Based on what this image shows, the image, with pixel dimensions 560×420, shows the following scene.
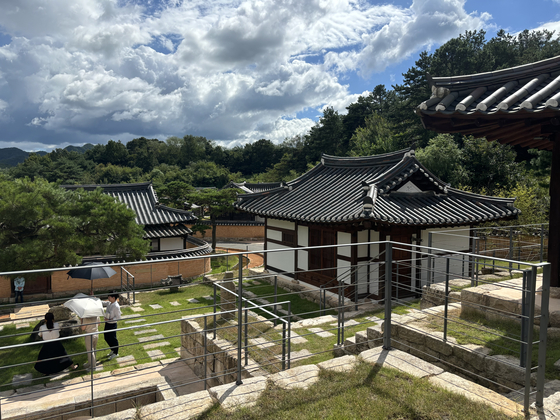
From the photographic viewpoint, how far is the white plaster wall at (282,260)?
13500mm

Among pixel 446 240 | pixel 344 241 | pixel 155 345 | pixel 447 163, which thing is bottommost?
pixel 155 345

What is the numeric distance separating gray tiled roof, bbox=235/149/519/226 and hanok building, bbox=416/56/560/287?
534 centimetres

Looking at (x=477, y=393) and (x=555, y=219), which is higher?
(x=555, y=219)

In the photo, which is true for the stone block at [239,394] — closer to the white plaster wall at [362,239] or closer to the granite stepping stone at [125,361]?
the granite stepping stone at [125,361]

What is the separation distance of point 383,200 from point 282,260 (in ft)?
15.6

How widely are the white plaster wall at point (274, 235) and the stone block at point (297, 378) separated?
10.3 m

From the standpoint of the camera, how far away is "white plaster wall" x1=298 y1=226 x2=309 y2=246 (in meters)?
12.6

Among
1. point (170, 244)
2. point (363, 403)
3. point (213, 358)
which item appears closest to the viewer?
point (363, 403)

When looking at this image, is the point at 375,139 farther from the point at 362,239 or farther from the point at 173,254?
the point at 362,239

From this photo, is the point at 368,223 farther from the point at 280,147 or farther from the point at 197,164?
the point at 280,147

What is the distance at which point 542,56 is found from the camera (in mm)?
33312

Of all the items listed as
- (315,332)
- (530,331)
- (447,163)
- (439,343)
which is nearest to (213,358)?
(315,332)

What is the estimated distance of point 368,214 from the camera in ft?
31.4

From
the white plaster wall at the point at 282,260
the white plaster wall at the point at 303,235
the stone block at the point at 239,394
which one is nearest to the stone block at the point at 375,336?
the stone block at the point at 239,394
